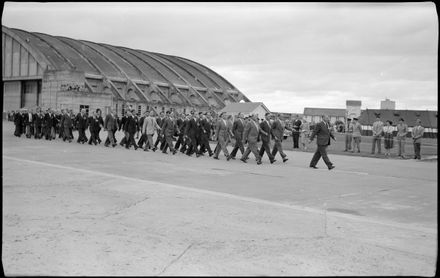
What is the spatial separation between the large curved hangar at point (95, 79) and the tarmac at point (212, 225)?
3779cm

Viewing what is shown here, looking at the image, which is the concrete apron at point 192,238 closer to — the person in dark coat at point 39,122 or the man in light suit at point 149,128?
the man in light suit at point 149,128

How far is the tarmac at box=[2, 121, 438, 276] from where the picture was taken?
4.74m

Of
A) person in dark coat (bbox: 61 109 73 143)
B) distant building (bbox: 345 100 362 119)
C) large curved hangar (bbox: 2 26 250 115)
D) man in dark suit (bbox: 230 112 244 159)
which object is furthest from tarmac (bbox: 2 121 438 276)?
distant building (bbox: 345 100 362 119)

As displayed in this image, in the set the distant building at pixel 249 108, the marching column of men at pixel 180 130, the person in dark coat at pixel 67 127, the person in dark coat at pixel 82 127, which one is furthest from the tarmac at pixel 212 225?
the distant building at pixel 249 108

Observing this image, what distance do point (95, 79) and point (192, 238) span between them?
184 feet

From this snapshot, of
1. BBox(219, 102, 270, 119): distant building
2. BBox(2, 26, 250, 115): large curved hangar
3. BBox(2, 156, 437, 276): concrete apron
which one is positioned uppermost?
BBox(2, 26, 250, 115): large curved hangar

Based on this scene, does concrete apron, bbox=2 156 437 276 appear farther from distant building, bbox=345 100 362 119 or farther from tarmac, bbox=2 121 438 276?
distant building, bbox=345 100 362 119

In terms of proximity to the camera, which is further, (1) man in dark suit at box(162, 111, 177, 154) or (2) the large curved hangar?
(2) the large curved hangar

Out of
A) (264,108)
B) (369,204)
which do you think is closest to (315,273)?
(369,204)

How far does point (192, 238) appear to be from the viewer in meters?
5.76

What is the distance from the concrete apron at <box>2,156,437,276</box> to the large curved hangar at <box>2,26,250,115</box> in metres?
40.4

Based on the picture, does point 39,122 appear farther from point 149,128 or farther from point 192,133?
point 192,133

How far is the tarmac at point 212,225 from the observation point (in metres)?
4.74

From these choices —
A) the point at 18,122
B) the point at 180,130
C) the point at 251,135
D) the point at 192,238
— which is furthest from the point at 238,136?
the point at 18,122
